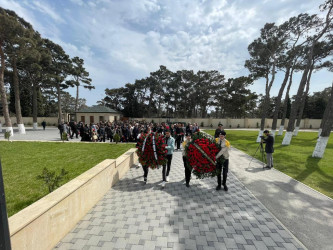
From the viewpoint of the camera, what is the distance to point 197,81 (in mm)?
40469

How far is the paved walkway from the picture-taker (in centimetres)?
298

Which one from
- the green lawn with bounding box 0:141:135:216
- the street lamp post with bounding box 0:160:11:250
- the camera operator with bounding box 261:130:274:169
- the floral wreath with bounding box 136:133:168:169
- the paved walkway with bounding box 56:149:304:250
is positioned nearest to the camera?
the street lamp post with bounding box 0:160:11:250

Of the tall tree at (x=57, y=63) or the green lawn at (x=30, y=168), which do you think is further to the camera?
the tall tree at (x=57, y=63)

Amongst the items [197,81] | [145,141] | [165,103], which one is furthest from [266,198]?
[165,103]

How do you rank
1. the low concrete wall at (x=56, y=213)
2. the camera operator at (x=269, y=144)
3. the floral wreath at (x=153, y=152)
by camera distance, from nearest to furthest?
the low concrete wall at (x=56, y=213)
the floral wreath at (x=153, y=152)
the camera operator at (x=269, y=144)

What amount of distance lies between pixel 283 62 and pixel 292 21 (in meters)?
4.13

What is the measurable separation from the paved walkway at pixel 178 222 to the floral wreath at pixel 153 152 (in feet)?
2.79

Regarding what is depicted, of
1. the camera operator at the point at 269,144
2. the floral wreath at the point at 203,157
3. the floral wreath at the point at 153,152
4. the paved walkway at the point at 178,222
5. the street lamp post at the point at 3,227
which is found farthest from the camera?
the camera operator at the point at 269,144

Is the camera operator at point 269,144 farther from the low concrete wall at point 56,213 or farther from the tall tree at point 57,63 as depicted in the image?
the tall tree at point 57,63

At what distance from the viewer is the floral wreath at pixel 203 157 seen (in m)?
4.96

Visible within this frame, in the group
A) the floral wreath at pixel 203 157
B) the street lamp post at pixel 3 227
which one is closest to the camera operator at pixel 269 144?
the floral wreath at pixel 203 157

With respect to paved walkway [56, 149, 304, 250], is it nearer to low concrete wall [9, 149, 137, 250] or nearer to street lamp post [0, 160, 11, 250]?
low concrete wall [9, 149, 137, 250]

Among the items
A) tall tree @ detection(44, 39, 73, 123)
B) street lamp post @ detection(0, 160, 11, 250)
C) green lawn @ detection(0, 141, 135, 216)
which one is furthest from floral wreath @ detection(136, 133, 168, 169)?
tall tree @ detection(44, 39, 73, 123)

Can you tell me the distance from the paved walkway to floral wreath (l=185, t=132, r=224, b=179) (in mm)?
689
